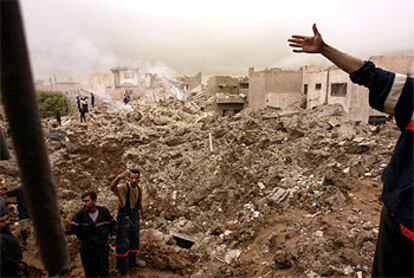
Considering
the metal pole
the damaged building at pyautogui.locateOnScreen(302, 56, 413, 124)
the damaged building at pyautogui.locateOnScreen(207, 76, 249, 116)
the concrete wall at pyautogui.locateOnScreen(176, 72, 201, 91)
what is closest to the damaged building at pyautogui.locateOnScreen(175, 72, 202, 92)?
Answer: the concrete wall at pyautogui.locateOnScreen(176, 72, 201, 91)

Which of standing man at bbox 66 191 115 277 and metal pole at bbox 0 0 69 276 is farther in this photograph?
standing man at bbox 66 191 115 277

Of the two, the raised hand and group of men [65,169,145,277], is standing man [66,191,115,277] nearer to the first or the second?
group of men [65,169,145,277]

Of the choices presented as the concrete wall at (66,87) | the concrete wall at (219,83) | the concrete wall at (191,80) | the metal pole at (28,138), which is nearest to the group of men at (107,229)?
the metal pole at (28,138)

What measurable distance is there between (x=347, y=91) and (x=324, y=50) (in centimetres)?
1592

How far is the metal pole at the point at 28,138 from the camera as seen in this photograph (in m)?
0.65

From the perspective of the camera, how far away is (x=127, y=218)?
150 inches

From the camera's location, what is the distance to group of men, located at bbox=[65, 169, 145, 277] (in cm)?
323

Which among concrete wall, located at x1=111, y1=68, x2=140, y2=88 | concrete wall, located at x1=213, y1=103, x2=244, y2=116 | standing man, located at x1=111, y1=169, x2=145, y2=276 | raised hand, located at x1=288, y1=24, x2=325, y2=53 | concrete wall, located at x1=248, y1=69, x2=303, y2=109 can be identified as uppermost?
concrete wall, located at x1=111, y1=68, x2=140, y2=88

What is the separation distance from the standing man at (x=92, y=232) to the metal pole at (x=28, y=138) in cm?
264

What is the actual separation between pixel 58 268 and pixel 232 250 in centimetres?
438

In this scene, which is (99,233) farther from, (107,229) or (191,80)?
(191,80)

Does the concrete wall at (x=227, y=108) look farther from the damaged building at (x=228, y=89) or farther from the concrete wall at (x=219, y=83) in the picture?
the concrete wall at (x=219, y=83)

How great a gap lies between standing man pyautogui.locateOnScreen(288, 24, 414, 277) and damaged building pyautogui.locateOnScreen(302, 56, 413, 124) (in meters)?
13.9

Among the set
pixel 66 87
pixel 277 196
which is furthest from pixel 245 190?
pixel 66 87
